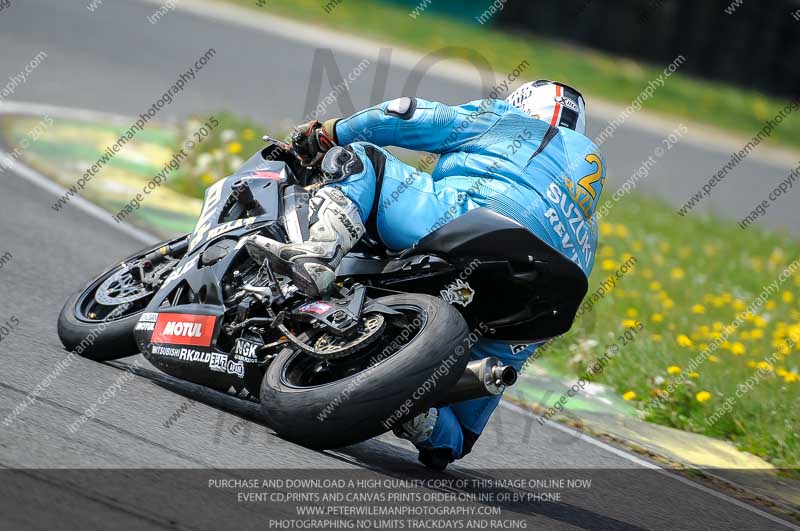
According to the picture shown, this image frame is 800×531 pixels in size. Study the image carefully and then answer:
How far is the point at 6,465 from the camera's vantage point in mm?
3855

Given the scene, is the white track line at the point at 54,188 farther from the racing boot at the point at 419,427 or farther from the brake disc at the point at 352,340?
the brake disc at the point at 352,340

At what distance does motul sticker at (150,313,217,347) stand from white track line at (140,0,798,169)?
13.2m

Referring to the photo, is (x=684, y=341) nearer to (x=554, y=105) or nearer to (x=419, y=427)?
(x=554, y=105)

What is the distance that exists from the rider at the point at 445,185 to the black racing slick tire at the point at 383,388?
39 centimetres

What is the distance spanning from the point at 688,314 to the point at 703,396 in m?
2.23

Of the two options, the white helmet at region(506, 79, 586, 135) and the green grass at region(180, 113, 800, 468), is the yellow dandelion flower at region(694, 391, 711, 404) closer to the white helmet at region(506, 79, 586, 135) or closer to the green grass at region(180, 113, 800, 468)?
the green grass at region(180, 113, 800, 468)

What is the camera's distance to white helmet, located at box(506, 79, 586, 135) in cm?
528

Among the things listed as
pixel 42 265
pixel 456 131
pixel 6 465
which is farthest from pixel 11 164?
pixel 6 465

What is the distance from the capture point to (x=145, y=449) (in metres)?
4.36

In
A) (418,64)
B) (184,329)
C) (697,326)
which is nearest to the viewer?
(184,329)

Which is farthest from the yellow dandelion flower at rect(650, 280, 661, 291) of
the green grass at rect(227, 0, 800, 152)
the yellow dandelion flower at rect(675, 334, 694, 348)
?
the green grass at rect(227, 0, 800, 152)

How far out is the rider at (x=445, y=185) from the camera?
16.0ft

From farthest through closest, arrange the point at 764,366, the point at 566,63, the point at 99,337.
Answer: the point at 566,63 → the point at 764,366 → the point at 99,337

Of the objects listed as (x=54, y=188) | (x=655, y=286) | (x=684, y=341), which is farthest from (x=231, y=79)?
(x=684, y=341)
